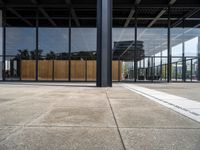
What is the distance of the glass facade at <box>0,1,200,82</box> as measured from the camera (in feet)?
81.6

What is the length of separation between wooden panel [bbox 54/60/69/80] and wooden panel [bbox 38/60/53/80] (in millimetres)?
453

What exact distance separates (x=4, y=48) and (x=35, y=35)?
2.98 m

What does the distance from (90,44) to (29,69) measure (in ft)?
19.7

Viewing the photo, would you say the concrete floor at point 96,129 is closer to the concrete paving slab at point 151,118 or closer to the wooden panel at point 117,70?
the concrete paving slab at point 151,118

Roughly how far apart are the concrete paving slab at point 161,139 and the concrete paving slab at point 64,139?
21 cm

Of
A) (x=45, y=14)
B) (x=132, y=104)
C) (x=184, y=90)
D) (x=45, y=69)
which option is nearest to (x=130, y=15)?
(x=45, y=14)

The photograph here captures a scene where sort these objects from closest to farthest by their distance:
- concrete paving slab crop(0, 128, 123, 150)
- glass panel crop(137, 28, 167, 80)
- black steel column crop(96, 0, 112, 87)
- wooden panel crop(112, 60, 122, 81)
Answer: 1. concrete paving slab crop(0, 128, 123, 150)
2. black steel column crop(96, 0, 112, 87)
3. wooden panel crop(112, 60, 122, 81)
4. glass panel crop(137, 28, 167, 80)

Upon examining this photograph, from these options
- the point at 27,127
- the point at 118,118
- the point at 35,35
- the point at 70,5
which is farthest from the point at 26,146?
the point at 35,35

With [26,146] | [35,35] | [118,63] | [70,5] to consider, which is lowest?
[26,146]

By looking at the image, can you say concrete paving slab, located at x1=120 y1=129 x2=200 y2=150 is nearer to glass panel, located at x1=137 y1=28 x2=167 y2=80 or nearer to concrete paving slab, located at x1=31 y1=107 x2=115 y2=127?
concrete paving slab, located at x1=31 y1=107 x2=115 y2=127

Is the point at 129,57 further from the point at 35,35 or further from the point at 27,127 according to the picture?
the point at 27,127

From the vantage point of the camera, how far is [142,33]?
26.6 metres

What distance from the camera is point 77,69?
2523 centimetres

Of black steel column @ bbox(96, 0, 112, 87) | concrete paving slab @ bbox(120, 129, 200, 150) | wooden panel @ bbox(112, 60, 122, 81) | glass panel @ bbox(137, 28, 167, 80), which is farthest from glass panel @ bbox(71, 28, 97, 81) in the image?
concrete paving slab @ bbox(120, 129, 200, 150)
